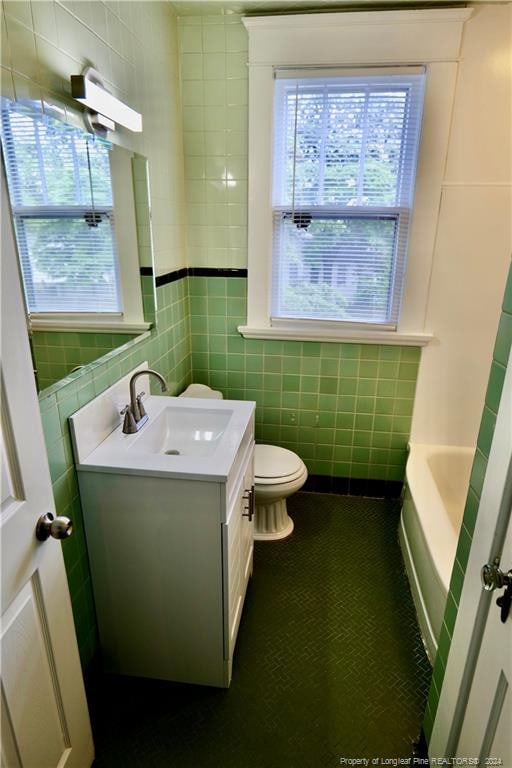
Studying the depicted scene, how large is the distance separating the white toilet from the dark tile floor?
201 mm

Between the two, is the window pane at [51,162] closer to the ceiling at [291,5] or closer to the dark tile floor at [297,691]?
the ceiling at [291,5]

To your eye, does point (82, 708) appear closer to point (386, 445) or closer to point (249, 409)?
point (249, 409)

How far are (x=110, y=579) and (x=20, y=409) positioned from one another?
86 cm

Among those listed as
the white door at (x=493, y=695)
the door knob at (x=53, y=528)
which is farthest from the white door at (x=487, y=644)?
the door knob at (x=53, y=528)

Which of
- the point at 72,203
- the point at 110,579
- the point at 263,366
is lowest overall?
the point at 110,579

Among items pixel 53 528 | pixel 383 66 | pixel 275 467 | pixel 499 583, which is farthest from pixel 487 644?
pixel 383 66

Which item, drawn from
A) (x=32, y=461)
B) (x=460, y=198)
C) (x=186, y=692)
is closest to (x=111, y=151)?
(x=32, y=461)

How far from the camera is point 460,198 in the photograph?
221cm

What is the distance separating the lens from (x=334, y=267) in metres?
2.44

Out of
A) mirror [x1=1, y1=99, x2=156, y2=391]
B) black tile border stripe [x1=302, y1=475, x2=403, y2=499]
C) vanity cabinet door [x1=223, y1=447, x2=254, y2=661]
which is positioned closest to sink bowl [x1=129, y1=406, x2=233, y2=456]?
vanity cabinet door [x1=223, y1=447, x2=254, y2=661]

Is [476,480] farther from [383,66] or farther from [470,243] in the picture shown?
[383,66]

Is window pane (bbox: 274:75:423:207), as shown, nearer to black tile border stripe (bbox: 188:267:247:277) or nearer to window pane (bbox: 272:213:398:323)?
window pane (bbox: 272:213:398:323)

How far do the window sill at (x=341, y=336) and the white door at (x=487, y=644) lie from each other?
1529mm

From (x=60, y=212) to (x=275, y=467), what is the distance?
1.47 meters
